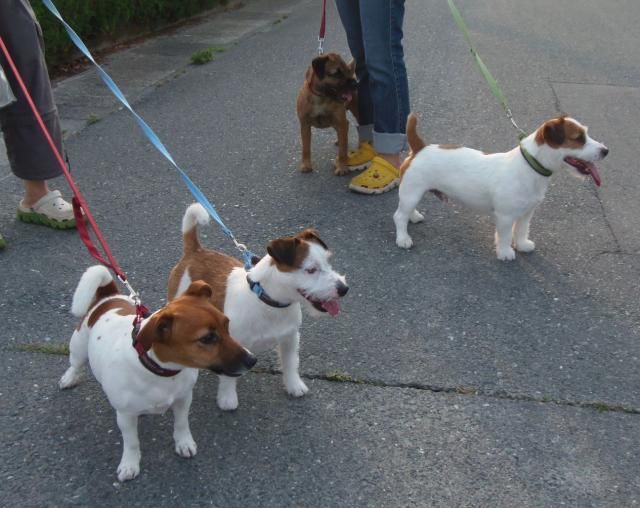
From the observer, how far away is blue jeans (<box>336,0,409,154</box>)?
14.9 ft

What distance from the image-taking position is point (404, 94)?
484 cm

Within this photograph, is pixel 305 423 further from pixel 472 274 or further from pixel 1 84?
pixel 1 84

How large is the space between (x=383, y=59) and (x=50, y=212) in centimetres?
239

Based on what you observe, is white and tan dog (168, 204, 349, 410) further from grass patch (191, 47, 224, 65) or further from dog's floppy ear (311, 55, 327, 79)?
grass patch (191, 47, 224, 65)

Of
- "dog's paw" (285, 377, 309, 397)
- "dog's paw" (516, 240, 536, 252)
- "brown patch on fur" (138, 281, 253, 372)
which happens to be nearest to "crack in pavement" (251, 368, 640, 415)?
"dog's paw" (285, 377, 309, 397)

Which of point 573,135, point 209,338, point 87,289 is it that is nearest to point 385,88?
point 573,135

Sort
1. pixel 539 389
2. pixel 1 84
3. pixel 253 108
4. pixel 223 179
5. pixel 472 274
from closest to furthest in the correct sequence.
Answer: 1. pixel 539 389
2. pixel 1 84
3. pixel 472 274
4. pixel 223 179
5. pixel 253 108

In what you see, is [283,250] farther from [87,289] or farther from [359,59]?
[359,59]

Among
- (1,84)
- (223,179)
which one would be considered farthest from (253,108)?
(1,84)

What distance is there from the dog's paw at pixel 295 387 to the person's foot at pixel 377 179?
221 cm

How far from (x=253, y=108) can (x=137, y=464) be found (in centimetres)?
487

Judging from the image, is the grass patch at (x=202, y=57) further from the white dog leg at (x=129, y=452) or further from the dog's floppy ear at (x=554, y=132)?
the white dog leg at (x=129, y=452)

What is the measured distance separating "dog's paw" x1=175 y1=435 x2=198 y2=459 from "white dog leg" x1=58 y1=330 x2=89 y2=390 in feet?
1.79

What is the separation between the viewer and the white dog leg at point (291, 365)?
288 cm
